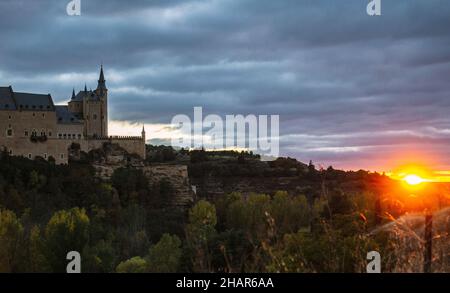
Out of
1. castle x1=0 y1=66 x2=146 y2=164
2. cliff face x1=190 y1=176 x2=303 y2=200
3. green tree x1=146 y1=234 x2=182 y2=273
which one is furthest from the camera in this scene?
cliff face x1=190 y1=176 x2=303 y2=200

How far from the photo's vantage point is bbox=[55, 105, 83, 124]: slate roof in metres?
82.2

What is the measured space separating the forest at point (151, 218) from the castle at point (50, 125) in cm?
231

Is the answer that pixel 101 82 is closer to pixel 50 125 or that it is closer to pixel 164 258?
pixel 50 125

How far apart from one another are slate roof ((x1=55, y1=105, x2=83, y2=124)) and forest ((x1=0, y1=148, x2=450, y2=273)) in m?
5.13

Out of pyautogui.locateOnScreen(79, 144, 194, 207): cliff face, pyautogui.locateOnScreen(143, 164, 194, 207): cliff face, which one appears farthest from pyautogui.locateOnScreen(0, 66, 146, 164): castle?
pyautogui.locateOnScreen(143, 164, 194, 207): cliff face

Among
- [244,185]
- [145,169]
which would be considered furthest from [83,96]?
[244,185]

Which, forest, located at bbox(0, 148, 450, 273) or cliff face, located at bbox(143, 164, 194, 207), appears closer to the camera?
forest, located at bbox(0, 148, 450, 273)

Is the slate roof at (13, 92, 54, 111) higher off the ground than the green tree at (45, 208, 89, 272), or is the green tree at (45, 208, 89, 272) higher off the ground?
the slate roof at (13, 92, 54, 111)

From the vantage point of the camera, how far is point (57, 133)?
80188 mm

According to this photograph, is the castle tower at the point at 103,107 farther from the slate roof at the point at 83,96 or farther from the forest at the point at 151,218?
the forest at the point at 151,218

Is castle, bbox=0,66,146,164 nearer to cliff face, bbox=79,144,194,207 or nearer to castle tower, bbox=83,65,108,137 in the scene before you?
castle tower, bbox=83,65,108,137
